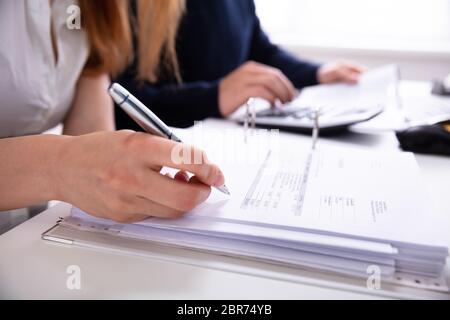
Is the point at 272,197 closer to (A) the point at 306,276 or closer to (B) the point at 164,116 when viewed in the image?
(A) the point at 306,276

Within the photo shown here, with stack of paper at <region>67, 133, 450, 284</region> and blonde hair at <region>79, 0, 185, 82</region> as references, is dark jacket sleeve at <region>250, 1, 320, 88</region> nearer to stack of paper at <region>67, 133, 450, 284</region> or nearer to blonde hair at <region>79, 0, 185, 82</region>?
blonde hair at <region>79, 0, 185, 82</region>

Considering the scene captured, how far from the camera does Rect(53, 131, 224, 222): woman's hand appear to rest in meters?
0.31

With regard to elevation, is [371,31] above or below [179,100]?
above

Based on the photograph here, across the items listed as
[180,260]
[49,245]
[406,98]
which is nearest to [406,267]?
[180,260]

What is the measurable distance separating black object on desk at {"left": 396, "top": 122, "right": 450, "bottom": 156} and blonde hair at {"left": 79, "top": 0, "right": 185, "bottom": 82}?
0.46 meters

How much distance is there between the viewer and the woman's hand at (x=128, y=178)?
31 centimetres

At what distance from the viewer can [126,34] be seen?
0.74 metres

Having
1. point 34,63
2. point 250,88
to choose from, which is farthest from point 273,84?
point 34,63

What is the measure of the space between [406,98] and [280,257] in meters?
0.77

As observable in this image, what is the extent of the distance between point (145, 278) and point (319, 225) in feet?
0.45
